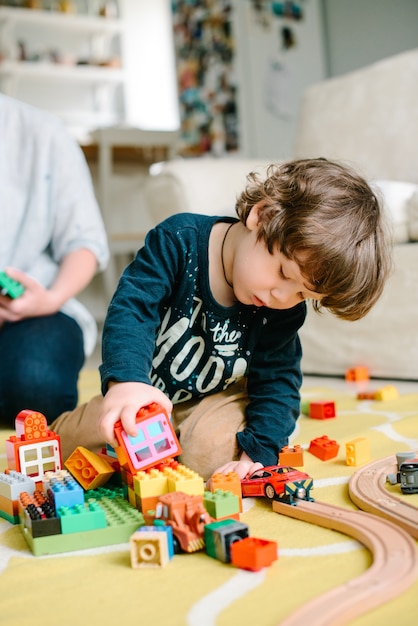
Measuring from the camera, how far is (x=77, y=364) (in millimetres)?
1354

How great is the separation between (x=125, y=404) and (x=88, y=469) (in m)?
0.15

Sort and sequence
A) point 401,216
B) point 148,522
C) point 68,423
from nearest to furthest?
point 148,522
point 68,423
point 401,216

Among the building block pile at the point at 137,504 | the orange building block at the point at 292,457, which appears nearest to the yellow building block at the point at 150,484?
the building block pile at the point at 137,504

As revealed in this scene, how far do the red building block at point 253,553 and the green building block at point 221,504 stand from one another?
6cm

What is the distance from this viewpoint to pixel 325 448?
982mm

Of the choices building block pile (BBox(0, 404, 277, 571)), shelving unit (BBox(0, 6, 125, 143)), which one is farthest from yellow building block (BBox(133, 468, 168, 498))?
shelving unit (BBox(0, 6, 125, 143))

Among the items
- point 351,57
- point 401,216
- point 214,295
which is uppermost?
point 351,57

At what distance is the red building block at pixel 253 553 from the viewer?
610 millimetres

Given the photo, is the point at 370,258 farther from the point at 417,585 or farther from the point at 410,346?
the point at 410,346

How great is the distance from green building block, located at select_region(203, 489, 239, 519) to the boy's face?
244 millimetres

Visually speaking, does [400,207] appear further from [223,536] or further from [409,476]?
[223,536]

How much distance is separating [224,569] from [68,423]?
20.0 inches

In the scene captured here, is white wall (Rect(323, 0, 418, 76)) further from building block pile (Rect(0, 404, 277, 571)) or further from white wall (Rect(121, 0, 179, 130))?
building block pile (Rect(0, 404, 277, 571))

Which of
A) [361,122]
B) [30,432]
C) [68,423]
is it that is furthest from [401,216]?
[30,432]
